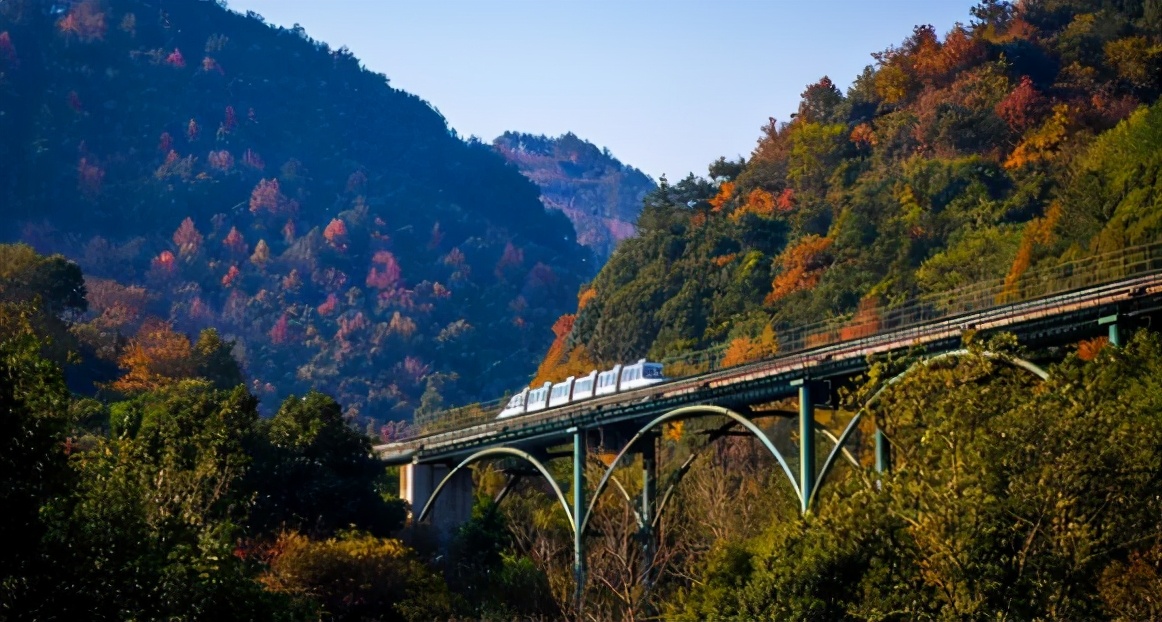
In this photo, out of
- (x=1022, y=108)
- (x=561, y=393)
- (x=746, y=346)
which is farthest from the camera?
(x=1022, y=108)

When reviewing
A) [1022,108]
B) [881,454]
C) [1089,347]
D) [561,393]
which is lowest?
[881,454]

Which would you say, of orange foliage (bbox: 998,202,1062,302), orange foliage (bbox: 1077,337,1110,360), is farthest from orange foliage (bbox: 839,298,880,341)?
orange foliage (bbox: 1077,337,1110,360)

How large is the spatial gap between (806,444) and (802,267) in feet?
214

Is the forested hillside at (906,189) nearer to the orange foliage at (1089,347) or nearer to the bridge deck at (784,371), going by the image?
the orange foliage at (1089,347)

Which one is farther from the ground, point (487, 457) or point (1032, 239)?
point (1032, 239)

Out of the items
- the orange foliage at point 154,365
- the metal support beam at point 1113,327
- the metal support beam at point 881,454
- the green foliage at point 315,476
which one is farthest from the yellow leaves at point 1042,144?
the metal support beam at point 1113,327

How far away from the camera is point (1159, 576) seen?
42.4 meters

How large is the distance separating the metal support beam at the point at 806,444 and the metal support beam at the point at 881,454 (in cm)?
526

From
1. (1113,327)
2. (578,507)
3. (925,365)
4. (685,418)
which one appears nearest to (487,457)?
(578,507)

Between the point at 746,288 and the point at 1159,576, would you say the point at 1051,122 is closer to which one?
the point at 746,288

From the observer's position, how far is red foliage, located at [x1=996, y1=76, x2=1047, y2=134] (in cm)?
13188

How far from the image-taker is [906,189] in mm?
127750

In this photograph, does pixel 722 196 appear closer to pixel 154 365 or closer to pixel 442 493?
pixel 154 365

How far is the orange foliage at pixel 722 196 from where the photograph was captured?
507ft
